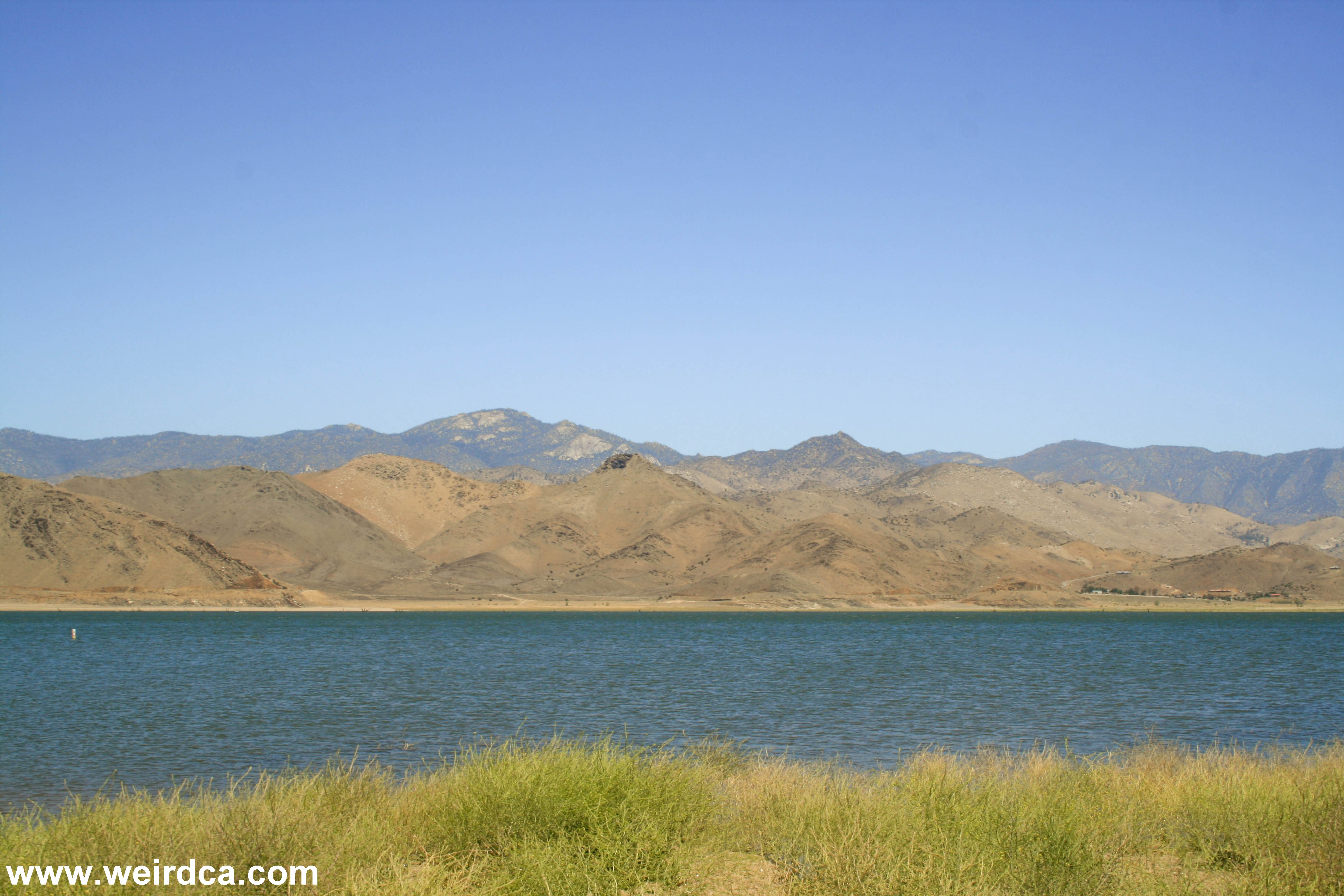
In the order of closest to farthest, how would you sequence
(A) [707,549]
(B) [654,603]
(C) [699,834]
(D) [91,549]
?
(C) [699,834] < (D) [91,549] < (B) [654,603] < (A) [707,549]

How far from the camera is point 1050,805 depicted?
39.7 ft

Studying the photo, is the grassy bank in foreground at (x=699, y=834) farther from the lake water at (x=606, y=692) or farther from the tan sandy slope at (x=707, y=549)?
the tan sandy slope at (x=707, y=549)

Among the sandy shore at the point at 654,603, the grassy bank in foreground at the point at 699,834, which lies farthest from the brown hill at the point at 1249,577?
the grassy bank in foreground at the point at 699,834

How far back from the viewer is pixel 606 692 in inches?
1564

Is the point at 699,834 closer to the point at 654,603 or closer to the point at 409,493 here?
the point at 654,603

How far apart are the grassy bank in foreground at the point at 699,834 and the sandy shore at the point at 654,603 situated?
103m

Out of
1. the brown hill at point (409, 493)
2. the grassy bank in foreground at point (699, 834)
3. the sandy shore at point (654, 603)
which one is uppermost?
the brown hill at point (409, 493)

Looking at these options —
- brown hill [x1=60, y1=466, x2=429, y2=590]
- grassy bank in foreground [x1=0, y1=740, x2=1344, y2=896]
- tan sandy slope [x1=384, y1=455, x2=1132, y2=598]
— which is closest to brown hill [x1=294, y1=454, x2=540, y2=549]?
tan sandy slope [x1=384, y1=455, x2=1132, y2=598]

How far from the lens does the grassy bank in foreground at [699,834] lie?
9992 millimetres

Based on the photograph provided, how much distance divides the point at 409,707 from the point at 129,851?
25.5 meters

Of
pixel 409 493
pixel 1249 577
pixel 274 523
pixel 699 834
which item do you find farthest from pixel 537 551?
pixel 699 834

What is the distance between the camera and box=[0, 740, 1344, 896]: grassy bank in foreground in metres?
9.99

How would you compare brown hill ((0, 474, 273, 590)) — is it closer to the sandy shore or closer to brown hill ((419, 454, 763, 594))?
the sandy shore

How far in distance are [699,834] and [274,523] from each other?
5579 inches
